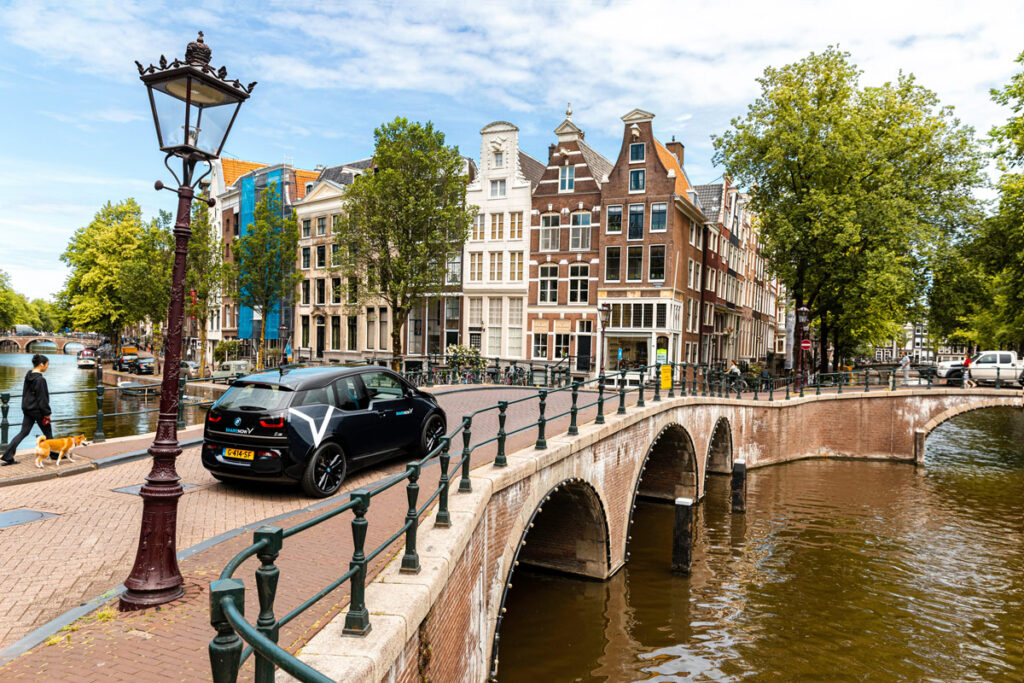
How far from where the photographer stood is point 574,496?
12.5 metres

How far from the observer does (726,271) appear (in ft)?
137

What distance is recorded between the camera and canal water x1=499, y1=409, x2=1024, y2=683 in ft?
34.0

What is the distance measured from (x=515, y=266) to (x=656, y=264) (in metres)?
7.76

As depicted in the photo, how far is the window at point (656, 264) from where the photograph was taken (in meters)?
31.3

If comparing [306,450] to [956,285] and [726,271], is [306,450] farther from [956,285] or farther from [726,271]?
[726,271]

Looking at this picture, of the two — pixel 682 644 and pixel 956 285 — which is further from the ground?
pixel 956 285

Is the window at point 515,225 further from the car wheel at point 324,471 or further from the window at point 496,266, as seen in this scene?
the car wheel at point 324,471

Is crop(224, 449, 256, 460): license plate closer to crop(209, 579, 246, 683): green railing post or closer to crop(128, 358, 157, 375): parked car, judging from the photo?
crop(209, 579, 246, 683): green railing post

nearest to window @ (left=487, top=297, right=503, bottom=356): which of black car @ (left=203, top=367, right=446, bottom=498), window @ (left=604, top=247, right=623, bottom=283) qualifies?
window @ (left=604, top=247, right=623, bottom=283)

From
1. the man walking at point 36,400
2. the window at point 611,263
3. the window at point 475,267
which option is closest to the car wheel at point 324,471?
the man walking at point 36,400

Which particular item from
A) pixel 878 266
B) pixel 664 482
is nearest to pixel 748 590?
pixel 664 482

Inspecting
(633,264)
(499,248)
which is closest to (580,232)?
(633,264)

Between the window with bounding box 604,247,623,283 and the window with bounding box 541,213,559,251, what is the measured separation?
2.87 meters

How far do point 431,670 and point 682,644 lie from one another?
735 centimetres
